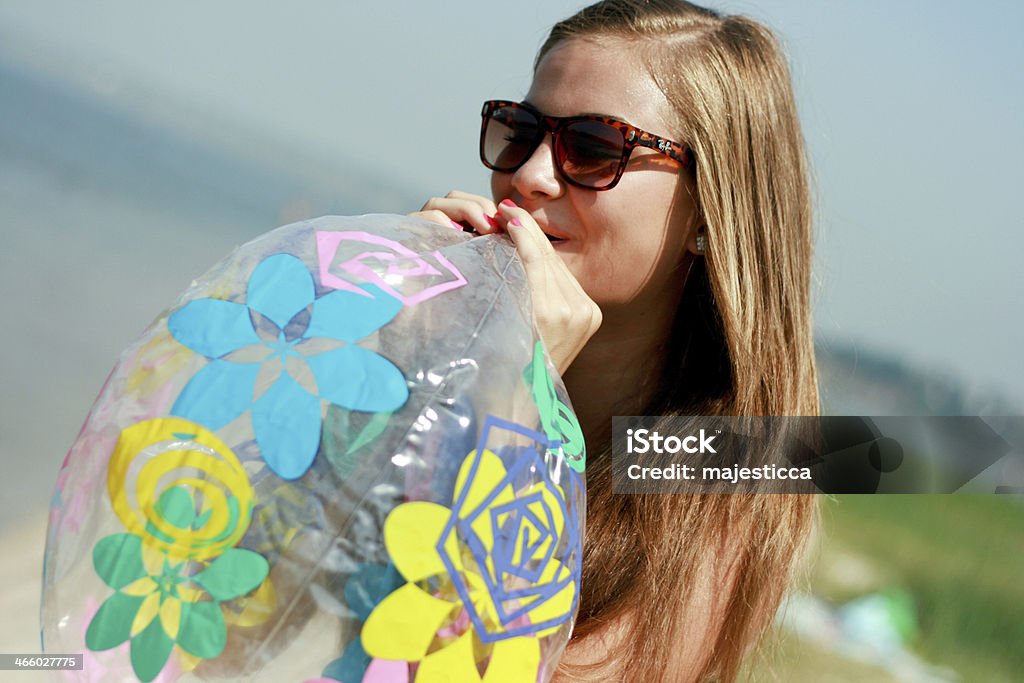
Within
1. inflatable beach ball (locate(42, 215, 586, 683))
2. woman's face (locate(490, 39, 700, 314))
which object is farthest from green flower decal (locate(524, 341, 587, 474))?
woman's face (locate(490, 39, 700, 314))

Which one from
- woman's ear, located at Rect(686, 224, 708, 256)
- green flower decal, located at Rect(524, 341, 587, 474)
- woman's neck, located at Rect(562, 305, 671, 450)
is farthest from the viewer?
woman's neck, located at Rect(562, 305, 671, 450)

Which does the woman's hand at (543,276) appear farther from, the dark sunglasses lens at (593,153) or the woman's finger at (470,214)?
the dark sunglasses lens at (593,153)

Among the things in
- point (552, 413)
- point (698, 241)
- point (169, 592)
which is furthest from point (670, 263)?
point (169, 592)

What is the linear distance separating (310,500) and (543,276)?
76cm

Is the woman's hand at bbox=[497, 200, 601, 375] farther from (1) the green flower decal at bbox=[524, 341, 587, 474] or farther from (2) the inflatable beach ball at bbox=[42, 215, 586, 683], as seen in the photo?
(2) the inflatable beach ball at bbox=[42, 215, 586, 683]

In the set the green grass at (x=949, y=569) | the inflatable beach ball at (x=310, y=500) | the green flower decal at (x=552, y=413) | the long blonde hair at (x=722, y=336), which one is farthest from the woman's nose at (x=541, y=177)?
the green grass at (x=949, y=569)

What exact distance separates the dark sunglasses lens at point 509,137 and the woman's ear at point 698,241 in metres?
0.45

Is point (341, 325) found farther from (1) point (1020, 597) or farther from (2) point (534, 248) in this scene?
(1) point (1020, 597)

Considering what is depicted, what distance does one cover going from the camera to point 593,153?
2225 mm

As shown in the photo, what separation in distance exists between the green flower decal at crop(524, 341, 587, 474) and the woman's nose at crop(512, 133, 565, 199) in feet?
2.33

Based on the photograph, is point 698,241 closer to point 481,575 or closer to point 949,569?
point 481,575

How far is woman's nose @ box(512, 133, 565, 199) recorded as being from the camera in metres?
2.23

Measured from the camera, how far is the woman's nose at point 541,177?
223cm

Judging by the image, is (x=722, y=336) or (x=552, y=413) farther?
(x=722, y=336)
